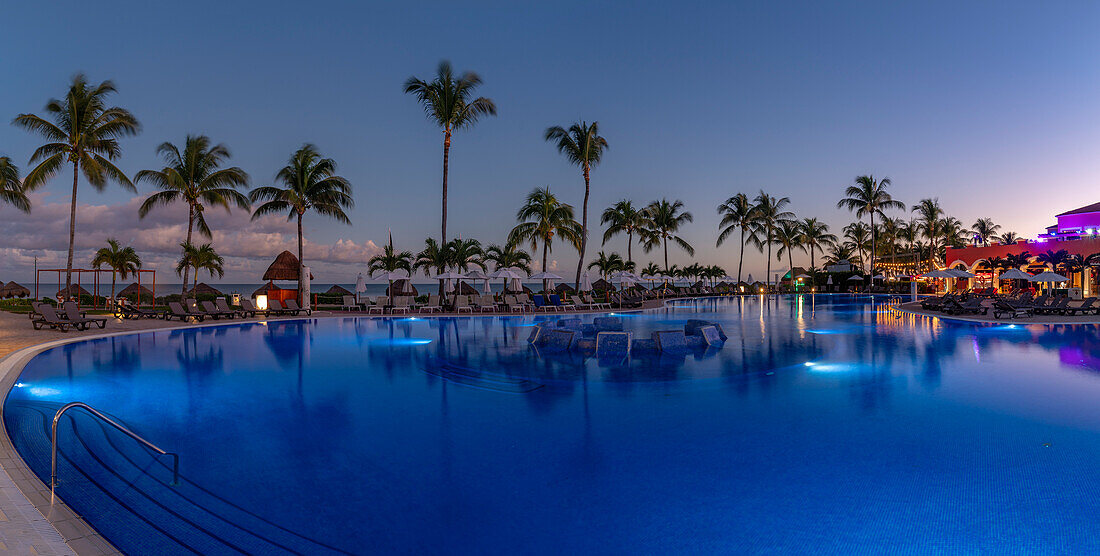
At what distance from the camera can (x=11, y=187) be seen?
23.5m

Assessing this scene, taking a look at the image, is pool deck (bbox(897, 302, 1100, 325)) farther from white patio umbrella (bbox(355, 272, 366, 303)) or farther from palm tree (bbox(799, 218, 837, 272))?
palm tree (bbox(799, 218, 837, 272))

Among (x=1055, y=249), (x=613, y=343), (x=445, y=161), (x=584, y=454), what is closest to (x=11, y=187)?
(x=445, y=161)

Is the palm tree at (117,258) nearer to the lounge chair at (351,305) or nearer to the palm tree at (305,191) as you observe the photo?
the palm tree at (305,191)

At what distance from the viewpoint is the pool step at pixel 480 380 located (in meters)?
7.72

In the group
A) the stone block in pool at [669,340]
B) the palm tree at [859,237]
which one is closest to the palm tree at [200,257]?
the stone block in pool at [669,340]

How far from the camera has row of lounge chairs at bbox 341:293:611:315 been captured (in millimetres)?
23812

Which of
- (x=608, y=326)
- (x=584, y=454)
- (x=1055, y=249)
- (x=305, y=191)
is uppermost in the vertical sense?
(x=305, y=191)

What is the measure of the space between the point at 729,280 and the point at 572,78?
25.6 m

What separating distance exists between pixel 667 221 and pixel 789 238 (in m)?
17.2

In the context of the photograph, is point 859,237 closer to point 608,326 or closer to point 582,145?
point 582,145

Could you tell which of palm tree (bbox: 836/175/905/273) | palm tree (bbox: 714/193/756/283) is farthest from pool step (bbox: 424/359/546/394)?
palm tree (bbox: 836/175/905/273)

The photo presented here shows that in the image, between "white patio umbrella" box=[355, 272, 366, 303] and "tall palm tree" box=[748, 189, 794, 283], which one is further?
"tall palm tree" box=[748, 189, 794, 283]

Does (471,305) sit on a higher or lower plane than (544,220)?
lower

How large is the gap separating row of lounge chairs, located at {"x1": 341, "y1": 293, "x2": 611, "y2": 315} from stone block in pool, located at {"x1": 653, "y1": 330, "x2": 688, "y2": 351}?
504 inches
